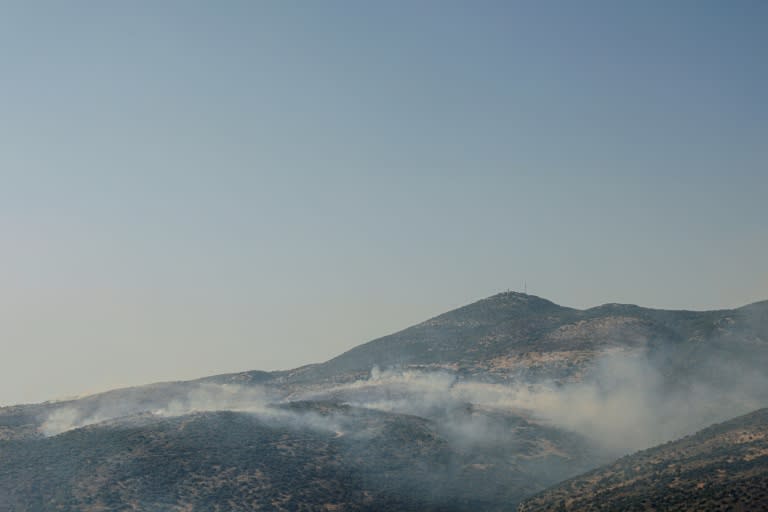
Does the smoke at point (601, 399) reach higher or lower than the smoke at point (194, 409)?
lower

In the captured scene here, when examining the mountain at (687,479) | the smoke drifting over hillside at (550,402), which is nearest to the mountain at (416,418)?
the smoke drifting over hillside at (550,402)

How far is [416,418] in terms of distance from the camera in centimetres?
11581

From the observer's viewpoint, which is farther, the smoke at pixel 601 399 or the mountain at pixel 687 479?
the smoke at pixel 601 399

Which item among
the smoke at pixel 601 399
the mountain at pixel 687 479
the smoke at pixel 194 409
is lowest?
the mountain at pixel 687 479

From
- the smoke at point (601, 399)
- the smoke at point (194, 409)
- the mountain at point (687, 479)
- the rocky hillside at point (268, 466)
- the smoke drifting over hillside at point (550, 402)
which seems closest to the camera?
the mountain at point (687, 479)

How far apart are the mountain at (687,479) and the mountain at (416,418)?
1139 centimetres

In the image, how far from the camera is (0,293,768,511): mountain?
79.1m

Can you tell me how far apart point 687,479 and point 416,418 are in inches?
2172

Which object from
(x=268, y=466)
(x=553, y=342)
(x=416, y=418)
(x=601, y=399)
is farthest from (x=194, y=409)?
(x=553, y=342)

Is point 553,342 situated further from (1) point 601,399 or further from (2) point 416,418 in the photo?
(2) point 416,418

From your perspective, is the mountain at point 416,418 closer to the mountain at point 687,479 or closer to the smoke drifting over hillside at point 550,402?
the smoke drifting over hillside at point 550,402

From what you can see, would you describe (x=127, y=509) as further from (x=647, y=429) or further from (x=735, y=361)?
(x=735, y=361)

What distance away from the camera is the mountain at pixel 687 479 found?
192 feet

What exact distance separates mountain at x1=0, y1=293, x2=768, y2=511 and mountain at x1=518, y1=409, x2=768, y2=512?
11392mm
